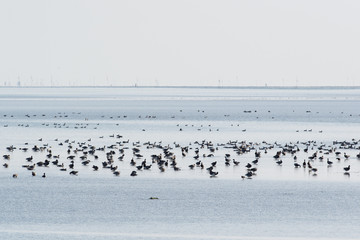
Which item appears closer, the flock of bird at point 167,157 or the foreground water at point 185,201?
the foreground water at point 185,201

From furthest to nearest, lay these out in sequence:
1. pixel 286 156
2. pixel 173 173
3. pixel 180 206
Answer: pixel 286 156 < pixel 173 173 < pixel 180 206

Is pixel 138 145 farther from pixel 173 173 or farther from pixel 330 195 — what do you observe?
pixel 330 195

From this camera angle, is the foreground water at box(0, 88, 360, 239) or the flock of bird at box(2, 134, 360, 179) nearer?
the foreground water at box(0, 88, 360, 239)

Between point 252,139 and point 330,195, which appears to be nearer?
point 330,195

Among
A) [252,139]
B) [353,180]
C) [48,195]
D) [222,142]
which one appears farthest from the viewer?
[252,139]

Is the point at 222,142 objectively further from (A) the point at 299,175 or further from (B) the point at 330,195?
(B) the point at 330,195

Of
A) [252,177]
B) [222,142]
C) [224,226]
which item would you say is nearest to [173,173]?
[252,177]

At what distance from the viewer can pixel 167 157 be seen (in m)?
40.3

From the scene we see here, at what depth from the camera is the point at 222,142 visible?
52.5 meters

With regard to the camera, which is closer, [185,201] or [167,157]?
[185,201]

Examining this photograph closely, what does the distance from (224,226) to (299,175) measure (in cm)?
1176

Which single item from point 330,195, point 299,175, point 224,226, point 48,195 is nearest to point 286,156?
point 299,175

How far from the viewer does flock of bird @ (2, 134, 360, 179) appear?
36.3m

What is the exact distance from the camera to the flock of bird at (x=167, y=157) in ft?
119
